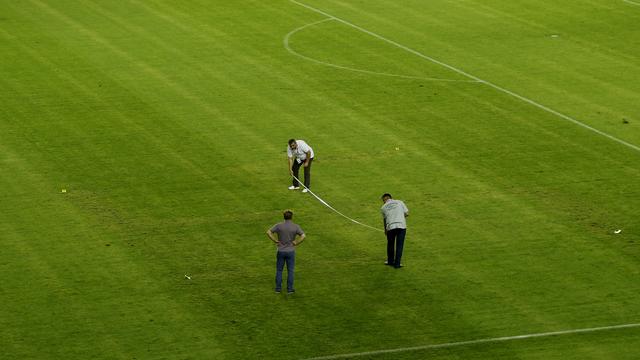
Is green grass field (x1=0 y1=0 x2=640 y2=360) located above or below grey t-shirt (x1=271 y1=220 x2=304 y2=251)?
below

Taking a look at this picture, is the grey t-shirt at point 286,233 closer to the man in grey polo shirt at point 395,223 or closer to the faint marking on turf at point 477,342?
the man in grey polo shirt at point 395,223

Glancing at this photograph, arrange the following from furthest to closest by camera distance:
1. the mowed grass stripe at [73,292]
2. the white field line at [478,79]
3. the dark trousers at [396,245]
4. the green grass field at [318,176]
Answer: the white field line at [478,79] → the dark trousers at [396,245] → the green grass field at [318,176] → the mowed grass stripe at [73,292]

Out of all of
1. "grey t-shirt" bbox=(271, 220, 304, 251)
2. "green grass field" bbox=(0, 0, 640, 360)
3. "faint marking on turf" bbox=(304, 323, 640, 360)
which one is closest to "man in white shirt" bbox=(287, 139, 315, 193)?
"green grass field" bbox=(0, 0, 640, 360)

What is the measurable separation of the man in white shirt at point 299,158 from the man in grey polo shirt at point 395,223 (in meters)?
5.30

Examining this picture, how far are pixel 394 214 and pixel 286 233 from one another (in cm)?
284

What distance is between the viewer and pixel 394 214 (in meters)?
30.8

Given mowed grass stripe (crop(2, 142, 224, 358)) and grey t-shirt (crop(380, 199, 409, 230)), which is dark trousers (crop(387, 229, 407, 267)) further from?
mowed grass stripe (crop(2, 142, 224, 358))

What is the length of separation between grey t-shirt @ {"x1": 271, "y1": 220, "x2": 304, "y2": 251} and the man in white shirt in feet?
22.1

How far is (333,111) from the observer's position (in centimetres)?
4378

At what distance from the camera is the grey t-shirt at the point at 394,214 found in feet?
101

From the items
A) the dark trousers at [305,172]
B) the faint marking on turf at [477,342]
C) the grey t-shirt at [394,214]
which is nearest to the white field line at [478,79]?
the dark trousers at [305,172]

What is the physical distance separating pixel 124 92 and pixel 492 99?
11730mm

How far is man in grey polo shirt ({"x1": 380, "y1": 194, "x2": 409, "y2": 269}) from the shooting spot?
30.8 metres

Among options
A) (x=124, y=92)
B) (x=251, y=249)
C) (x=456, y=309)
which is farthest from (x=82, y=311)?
(x=124, y=92)
